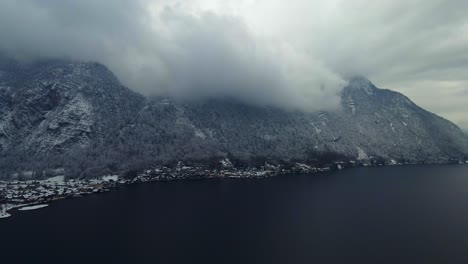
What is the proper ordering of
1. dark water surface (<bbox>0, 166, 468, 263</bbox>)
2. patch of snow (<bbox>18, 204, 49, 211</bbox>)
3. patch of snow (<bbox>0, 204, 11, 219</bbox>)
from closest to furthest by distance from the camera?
1. dark water surface (<bbox>0, 166, 468, 263</bbox>)
2. patch of snow (<bbox>0, 204, 11, 219</bbox>)
3. patch of snow (<bbox>18, 204, 49, 211</bbox>)

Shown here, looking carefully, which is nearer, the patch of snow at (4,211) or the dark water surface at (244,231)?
the dark water surface at (244,231)

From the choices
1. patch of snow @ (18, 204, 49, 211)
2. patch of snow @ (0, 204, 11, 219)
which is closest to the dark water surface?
patch of snow @ (18, 204, 49, 211)

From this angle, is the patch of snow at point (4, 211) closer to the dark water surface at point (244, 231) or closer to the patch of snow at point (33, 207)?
the patch of snow at point (33, 207)

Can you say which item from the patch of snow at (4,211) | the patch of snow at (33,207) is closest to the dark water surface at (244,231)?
the patch of snow at (33,207)

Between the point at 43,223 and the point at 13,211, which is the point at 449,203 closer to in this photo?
the point at 43,223

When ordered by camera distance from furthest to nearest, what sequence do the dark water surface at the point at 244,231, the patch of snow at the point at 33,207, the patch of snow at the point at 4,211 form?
1. the patch of snow at the point at 33,207
2. the patch of snow at the point at 4,211
3. the dark water surface at the point at 244,231

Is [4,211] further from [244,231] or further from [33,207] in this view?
[244,231]

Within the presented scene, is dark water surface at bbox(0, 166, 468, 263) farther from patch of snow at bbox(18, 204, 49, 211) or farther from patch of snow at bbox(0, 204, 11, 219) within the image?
patch of snow at bbox(0, 204, 11, 219)

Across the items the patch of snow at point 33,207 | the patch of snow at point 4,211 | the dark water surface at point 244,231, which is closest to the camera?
the dark water surface at point 244,231

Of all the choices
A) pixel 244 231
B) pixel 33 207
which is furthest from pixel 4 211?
pixel 244 231

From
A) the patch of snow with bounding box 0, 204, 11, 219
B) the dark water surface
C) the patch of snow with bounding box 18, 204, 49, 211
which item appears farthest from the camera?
the patch of snow with bounding box 18, 204, 49, 211
